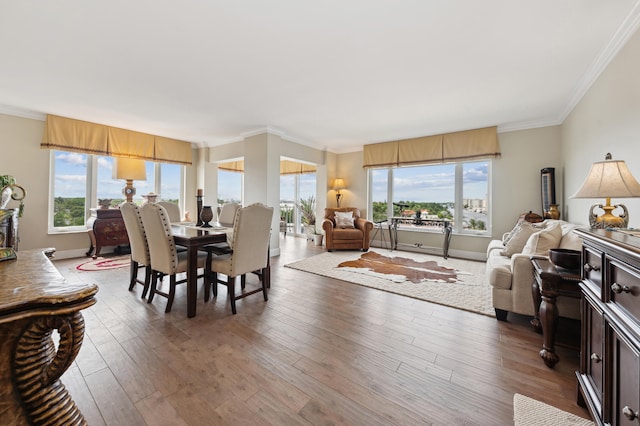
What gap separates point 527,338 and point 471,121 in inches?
139

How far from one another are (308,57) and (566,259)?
2.65m

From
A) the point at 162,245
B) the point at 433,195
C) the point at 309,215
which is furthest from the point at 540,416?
the point at 309,215

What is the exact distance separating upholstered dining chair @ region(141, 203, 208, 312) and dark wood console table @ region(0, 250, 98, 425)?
1833mm

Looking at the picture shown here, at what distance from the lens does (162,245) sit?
8.05 ft

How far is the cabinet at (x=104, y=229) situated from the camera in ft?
14.8

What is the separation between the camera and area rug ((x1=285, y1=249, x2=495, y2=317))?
110 inches

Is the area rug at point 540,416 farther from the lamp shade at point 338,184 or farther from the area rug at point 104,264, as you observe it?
the lamp shade at point 338,184

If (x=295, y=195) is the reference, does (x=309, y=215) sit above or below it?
below

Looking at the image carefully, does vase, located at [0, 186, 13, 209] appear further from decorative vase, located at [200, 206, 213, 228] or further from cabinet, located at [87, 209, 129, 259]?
cabinet, located at [87, 209, 129, 259]

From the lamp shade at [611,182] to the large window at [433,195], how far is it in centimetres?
354

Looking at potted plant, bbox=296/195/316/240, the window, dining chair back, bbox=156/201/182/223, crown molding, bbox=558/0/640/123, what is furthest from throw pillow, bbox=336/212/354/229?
crown molding, bbox=558/0/640/123

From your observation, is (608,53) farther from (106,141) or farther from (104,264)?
(106,141)

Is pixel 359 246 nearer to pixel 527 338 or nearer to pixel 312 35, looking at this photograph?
pixel 527 338

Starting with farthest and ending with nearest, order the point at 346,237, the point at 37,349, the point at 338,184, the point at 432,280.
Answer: the point at 338,184 < the point at 346,237 < the point at 432,280 < the point at 37,349
